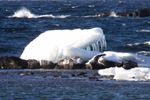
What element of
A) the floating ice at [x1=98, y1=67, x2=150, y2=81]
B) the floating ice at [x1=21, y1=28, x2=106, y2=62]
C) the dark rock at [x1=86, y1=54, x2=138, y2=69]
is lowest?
the floating ice at [x1=98, y1=67, x2=150, y2=81]

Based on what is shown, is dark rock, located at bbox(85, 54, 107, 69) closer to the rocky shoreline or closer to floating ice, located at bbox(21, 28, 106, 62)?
the rocky shoreline

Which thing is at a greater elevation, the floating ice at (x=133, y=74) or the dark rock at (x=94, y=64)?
the dark rock at (x=94, y=64)

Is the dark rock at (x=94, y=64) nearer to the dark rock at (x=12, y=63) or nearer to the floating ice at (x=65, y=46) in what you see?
the floating ice at (x=65, y=46)

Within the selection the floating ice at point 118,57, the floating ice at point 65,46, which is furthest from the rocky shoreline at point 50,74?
the floating ice at point 65,46

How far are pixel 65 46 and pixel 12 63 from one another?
8.11 ft

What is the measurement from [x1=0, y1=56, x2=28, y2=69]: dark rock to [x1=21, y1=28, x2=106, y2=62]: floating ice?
852 mm

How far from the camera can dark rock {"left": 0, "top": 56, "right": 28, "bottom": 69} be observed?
1396 inches

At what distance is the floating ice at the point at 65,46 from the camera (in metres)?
35.9

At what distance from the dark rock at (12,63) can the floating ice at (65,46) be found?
852 millimetres

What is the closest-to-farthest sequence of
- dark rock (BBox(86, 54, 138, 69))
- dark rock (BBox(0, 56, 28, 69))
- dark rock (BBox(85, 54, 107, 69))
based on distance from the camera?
1. dark rock (BBox(86, 54, 138, 69))
2. dark rock (BBox(85, 54, 107, 69))
3. dark rock (BBox(0, 56, 28, 69))

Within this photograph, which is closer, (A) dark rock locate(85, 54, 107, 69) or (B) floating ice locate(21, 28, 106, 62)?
(A) dark rock locate(85, 54, 107, 69)

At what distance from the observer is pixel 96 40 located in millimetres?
38469

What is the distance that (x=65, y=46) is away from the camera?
118 feet

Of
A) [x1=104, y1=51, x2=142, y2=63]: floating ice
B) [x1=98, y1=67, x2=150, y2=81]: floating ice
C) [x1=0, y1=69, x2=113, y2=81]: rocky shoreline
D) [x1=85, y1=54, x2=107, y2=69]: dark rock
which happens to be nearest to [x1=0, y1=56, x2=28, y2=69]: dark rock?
[x1=0, y1=69, x2=113, y2=81]: rocky shoreline
